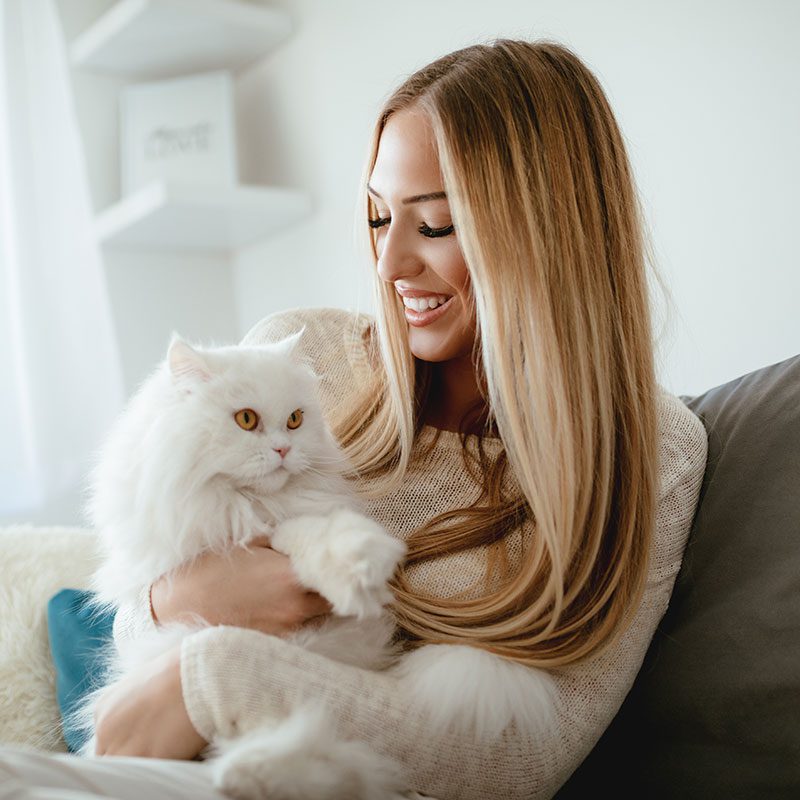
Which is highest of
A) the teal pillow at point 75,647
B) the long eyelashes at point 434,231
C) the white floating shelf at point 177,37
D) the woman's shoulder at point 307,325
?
the white floating shelf at point 177,37

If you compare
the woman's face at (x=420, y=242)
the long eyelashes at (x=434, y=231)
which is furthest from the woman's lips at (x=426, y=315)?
the long eyelashes at (x=434, y=231)

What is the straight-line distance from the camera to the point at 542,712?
3.50ft

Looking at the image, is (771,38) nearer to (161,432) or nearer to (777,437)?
(777,437)

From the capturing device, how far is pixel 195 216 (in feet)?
9.03

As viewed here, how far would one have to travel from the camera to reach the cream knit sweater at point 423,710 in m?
0.97

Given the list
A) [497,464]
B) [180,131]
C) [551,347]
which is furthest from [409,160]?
[180,131]

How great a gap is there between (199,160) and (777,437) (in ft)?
6.77

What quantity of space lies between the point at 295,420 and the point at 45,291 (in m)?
1.87

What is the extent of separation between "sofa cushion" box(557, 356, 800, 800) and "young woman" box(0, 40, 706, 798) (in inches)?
1.8

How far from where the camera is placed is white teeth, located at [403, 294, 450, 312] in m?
1.39

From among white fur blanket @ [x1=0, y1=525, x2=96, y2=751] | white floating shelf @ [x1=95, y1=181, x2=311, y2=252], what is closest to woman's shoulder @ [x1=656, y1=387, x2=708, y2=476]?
white fur blanket @ [x1=0, y1=525, x2=96, y2=751]

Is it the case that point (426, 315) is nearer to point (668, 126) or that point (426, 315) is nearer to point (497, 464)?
point (497, 464)

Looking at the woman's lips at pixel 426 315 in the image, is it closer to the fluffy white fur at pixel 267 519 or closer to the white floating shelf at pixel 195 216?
the fluffy white fur at pixel 267 519

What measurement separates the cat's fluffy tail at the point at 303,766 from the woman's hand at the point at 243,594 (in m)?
0.14
